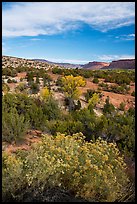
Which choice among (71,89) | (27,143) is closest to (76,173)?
(27,143)

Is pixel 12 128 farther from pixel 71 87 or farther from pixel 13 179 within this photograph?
pixel 71 87

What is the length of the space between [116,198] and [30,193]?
1.22 m

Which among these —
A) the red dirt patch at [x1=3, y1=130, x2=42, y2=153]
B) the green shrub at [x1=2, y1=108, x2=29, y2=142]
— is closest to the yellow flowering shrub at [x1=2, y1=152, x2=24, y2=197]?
the red dirt patch at [x1=3, y1=130, x2=42, y2=153]

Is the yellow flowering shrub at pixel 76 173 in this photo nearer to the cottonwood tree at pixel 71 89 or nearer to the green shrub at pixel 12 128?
the green shrub at pixel 12 128

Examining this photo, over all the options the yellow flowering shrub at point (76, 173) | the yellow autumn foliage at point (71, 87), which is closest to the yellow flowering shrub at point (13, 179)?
the yellow flowering shrub at point (76, 173)

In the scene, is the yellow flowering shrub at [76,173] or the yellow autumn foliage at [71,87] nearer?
the yellow flowering shrub at [76,173]

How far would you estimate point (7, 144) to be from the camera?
9031 millimetres

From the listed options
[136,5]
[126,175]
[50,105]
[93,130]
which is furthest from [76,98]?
[136,5]

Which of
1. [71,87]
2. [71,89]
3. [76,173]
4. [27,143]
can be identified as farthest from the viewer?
[71,87]

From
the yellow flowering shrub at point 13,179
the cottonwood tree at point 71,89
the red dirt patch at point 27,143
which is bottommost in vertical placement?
the red dirt patch at point 27,143

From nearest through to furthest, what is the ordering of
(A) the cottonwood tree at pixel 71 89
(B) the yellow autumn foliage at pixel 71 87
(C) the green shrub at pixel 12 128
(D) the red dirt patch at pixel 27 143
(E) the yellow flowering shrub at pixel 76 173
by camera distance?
1. (E) the yellow flowering shrub at pixel 76 173
2. (D) the red dirt patch at pixel 27 143
3. (C) the green shrub at pixel 12 128
4. (A) the cottonwood tree at pixel 71 89
5. (B) the yellow autumn foliage at pixel 71 87

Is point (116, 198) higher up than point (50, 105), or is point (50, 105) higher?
point (50, 105)

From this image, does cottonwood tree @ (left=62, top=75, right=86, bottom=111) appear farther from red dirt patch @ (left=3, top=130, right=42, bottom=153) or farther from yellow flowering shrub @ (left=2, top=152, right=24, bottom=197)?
yellow flowering shrub @ (left=2, top=152, right=24, bottom=197)

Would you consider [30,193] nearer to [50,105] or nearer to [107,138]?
[107,138]
